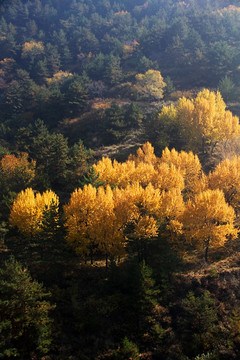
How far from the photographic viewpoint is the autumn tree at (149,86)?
293 ft

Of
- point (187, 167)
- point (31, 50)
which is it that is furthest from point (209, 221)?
point (31, 50)

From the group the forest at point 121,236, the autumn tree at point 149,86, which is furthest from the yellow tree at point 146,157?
the autumn tree at point 149,86

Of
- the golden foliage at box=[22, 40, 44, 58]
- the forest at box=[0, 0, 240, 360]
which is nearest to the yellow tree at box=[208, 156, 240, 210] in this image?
the forest at box=[0, 0, 240, 360]

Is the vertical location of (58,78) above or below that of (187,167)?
above

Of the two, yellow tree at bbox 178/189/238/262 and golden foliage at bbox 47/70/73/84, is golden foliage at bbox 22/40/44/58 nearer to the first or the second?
golden foliage at bbox 47/70/73/84

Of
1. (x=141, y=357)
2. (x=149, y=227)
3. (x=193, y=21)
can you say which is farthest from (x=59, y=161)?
(x=193, y=21)

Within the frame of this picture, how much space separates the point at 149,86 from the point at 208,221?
68.1m

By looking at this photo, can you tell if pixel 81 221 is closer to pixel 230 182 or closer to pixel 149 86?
pixel 230 182

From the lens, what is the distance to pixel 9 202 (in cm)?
4062

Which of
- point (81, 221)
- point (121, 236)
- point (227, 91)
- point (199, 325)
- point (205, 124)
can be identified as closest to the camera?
point (199, 325)

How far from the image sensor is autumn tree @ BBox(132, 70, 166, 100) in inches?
3511

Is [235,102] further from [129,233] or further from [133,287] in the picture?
[133,287]

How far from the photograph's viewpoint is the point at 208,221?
112ft

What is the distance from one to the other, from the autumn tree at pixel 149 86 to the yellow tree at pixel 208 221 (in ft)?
203
